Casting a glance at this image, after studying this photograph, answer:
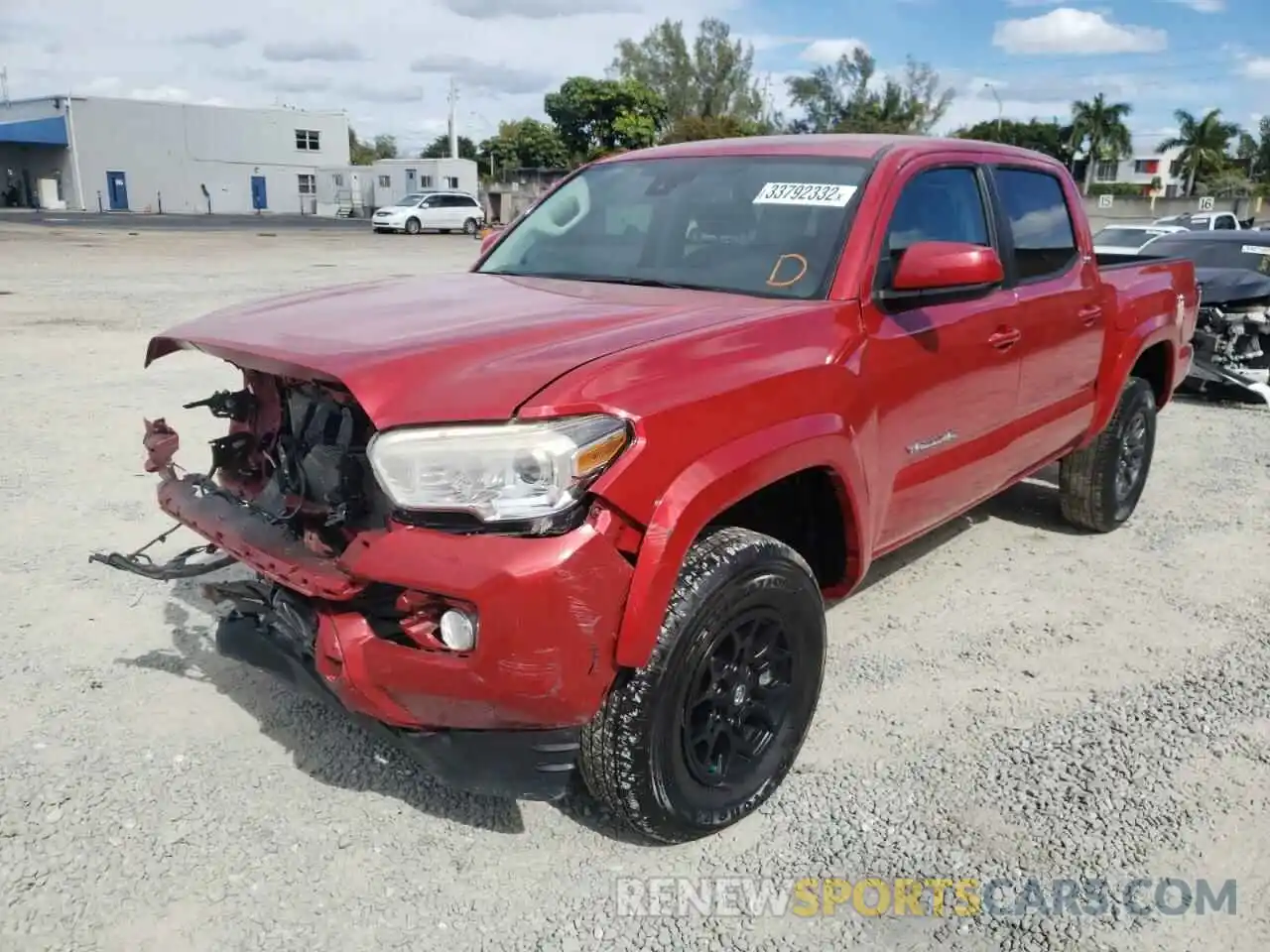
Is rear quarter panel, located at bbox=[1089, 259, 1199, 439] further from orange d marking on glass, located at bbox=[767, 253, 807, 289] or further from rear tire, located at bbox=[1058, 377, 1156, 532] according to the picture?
orange d marking on glass, located at bbox=[767, 253, 807, 289]

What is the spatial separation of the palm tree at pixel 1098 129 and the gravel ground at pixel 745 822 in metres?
72.4

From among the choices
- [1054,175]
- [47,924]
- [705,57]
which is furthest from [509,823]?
[705,57]

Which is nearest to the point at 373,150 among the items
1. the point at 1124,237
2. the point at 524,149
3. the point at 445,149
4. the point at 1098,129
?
the point at 445,149

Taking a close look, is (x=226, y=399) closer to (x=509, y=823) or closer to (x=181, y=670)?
(x=181, y=670)

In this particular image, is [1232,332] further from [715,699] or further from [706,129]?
[706,129]

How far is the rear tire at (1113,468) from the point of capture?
5.13 m

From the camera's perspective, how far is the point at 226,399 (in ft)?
10.4

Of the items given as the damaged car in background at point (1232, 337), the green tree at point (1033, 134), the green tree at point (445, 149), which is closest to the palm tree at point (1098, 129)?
the green tree at point (1033, 134)

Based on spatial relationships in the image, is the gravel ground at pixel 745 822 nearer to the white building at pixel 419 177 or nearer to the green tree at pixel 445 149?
the white building at pixel 419 177

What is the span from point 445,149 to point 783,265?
99.6m

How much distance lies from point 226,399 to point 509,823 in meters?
1.51

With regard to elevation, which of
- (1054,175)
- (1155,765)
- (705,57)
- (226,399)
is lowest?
(1155,765)

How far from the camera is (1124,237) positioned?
16609 millimetres

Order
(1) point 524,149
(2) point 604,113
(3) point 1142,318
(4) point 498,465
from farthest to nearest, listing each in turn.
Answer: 1. (1) point 524,149
2. (2) point 604,113
3. (3) point 1142,318
4. (4) point 498,465
